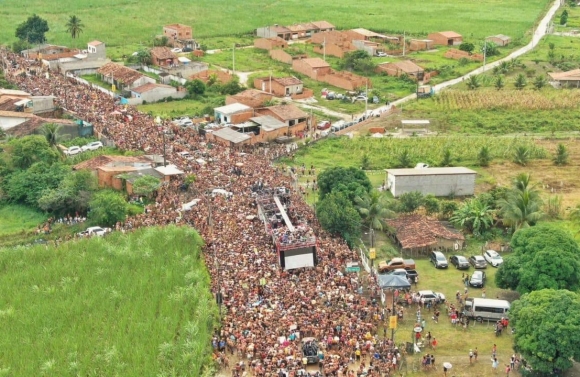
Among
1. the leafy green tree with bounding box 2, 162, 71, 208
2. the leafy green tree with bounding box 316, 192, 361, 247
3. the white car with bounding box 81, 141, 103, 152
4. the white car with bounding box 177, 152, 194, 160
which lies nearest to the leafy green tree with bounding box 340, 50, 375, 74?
the white car with bounding box 177, 152, 194, 160

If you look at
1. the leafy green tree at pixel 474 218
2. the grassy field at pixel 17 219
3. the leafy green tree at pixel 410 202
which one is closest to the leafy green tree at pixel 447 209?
the leafy green tree at pixel 474 218

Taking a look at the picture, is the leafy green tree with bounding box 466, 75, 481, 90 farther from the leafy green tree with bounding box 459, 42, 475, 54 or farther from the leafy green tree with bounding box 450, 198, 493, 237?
the leafy green tree with bounding box 450, 198, 493, 237

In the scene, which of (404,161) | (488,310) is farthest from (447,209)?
(488,310)

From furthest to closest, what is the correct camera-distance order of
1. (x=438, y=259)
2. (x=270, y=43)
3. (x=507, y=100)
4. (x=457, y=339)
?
(x=270, y=43) < (x=507, y=100) < (x=438, y=259) < (x=457, y=339)

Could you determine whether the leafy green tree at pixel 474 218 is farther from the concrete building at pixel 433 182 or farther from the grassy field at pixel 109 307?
the grassy field at pixel 109 307

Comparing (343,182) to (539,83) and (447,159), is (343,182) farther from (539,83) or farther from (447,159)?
(539,83)

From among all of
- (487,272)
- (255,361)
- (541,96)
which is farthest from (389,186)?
(541,96)

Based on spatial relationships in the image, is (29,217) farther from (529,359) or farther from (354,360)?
(529,359)
